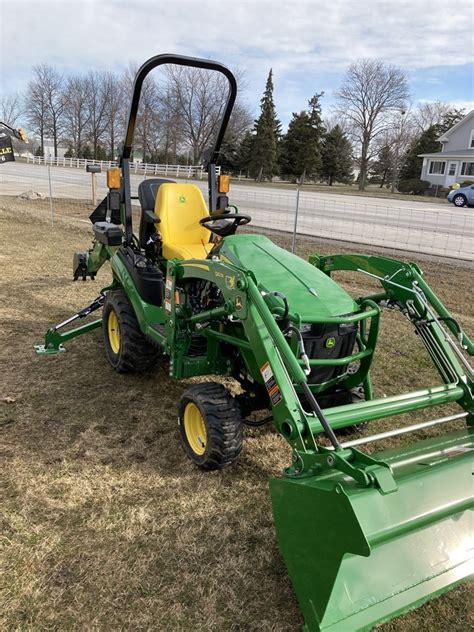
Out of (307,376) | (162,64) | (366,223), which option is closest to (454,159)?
(366,223)

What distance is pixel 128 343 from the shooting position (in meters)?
4.13

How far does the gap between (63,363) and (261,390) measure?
220 centimetres

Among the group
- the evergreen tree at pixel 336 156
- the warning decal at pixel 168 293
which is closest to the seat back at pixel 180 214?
the warning decal at pixel 168 293

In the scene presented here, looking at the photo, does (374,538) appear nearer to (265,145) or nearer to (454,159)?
(454,159)

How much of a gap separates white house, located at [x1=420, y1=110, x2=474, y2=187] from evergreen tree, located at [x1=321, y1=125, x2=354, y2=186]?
1052cm

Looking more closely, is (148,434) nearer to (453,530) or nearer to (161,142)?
(453,530)

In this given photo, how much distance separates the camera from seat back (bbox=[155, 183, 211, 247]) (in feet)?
14.0

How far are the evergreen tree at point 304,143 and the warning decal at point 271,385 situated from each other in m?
46.1

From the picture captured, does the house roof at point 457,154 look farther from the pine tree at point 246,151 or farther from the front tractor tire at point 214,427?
the front tractor tire at point 214,427

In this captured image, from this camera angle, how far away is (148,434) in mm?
3582

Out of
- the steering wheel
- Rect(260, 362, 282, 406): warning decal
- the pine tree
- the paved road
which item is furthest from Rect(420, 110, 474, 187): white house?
Rect(260, 362, 282, 406): warning decal

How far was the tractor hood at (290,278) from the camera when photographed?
9.82 feet

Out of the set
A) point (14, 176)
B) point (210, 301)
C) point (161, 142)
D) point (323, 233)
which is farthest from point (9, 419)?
point (14, 176)

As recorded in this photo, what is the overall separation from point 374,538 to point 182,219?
121 inches
